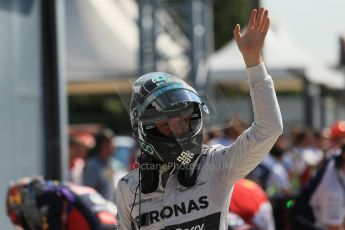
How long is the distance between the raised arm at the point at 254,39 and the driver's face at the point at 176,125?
0.37 meters

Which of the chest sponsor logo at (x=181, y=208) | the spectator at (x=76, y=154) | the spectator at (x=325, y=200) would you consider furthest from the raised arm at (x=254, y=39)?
the spectator at (x=76, y=154)

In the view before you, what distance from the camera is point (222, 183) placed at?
10.5ft

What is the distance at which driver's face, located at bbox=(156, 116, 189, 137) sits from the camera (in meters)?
3.18

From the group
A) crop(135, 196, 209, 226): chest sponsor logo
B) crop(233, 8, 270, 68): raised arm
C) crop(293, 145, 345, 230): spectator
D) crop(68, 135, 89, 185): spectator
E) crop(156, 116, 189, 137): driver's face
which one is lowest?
crop(68, 135, 89, 185): spectator

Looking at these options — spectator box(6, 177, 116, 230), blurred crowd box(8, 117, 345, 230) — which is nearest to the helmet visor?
blurred crowd box(8, 117, 345, 230)

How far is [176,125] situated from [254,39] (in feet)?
1.55

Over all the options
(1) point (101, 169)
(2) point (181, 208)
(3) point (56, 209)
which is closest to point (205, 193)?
(2) point (181, 208)

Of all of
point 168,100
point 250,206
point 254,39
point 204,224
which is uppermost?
point 254,39

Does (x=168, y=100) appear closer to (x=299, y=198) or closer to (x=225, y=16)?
(x=299, y=198)

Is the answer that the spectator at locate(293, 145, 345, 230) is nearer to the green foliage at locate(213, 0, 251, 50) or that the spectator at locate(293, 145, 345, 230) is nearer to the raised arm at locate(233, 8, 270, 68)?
the raised arm at locate(233, 8, 270, 68)

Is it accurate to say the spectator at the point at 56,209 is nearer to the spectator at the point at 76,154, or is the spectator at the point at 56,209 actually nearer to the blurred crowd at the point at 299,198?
the blurred crowd at the point at 299,198

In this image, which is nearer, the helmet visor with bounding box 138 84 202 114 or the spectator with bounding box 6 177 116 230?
the helmet visor with bounding box 138 84 202 114

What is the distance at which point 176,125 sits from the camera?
3197mm

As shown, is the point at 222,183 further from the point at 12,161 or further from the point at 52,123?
the point at 52,123
